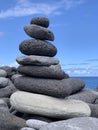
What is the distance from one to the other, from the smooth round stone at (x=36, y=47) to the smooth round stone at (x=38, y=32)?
0.18 m

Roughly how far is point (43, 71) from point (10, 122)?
1.74 meters

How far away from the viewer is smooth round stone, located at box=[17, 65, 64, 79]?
11992 mm

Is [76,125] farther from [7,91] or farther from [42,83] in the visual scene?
[7,91]

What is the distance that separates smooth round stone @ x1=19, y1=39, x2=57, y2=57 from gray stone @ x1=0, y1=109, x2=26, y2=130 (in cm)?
193

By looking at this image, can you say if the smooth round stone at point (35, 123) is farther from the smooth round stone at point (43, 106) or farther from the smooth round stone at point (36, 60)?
the smooth round stone at point (36, 60)

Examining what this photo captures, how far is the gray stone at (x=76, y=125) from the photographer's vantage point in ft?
32.8

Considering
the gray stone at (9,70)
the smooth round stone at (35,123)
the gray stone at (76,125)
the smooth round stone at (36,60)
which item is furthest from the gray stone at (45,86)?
the gray stone at (9,70)

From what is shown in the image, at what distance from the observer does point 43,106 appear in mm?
11664

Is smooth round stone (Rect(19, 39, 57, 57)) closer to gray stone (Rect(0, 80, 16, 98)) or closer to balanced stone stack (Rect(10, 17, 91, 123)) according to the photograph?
balanced stone stack (Rect(10, 17, 91, 123))

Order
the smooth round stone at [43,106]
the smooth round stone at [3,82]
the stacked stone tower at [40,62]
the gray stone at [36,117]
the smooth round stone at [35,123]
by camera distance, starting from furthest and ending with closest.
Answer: the smooth round stone at [3,82]
the stacked stone tower at [40,62]
the gray stone at [36,117]
the smooth round stone at [43,106]
the smooth round stone at [35,123]

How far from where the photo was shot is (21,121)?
1140 centimetres

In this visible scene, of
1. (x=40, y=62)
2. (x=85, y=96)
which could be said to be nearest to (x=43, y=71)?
(x=40, y=62)

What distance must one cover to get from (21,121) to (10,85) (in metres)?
6.38

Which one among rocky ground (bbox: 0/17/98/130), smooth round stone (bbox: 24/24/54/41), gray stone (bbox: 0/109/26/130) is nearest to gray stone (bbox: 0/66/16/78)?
rocky ground (bbox: 0/17/98/130)
